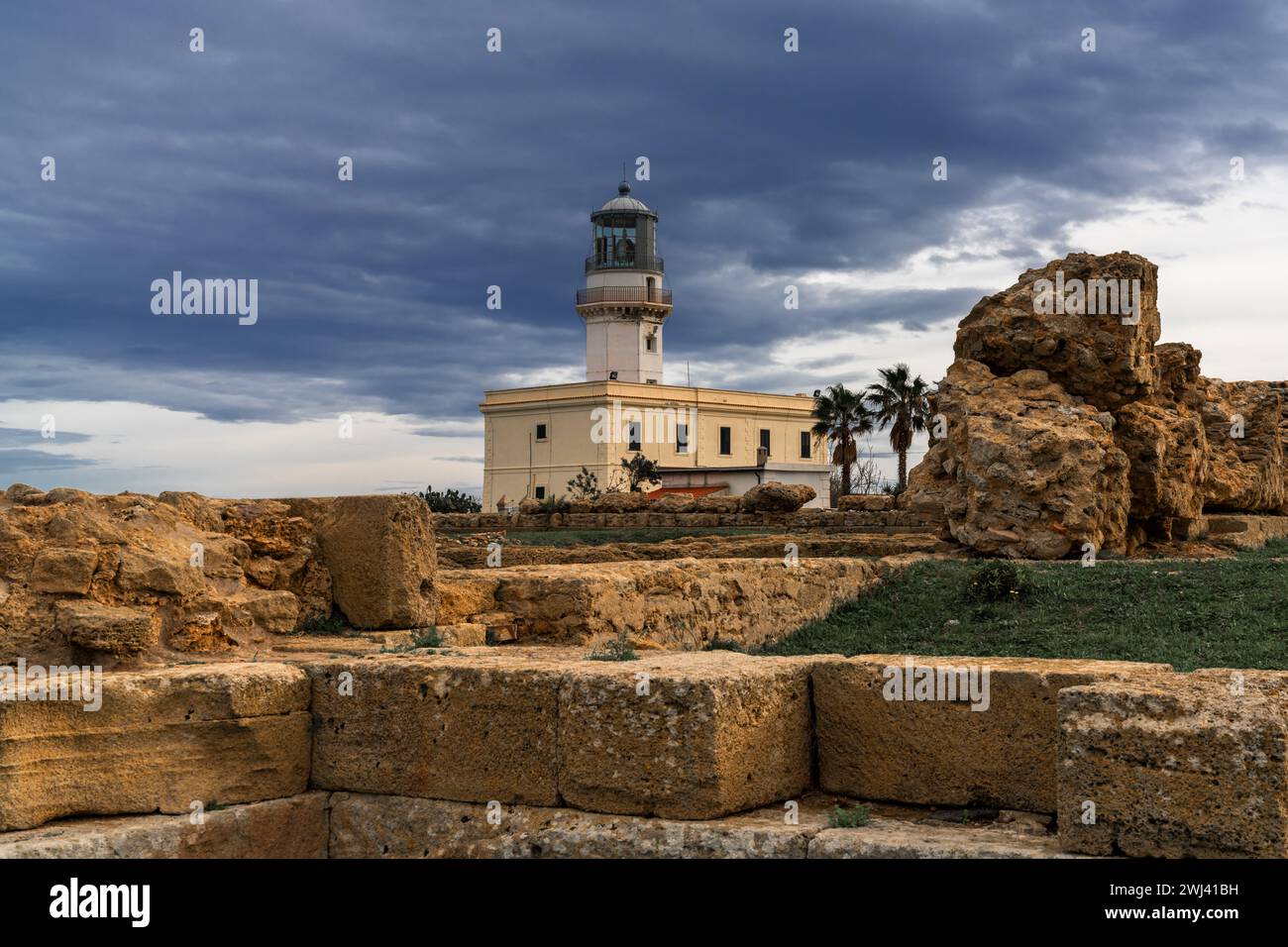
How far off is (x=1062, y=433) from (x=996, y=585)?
14.7 ft

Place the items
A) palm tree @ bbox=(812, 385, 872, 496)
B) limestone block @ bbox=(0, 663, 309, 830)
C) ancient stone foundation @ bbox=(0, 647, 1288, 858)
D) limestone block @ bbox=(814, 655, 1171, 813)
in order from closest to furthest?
1. ancient stone foundation @ bbox=(0, 647, 1288, 858)
2. limestone block @ bbox=(814, 655, 1171, 813)
3. limestone block @ bbox=(0, 663, 309, 830)
4. palm tree @ bbox=(812, 385, 872, 496)

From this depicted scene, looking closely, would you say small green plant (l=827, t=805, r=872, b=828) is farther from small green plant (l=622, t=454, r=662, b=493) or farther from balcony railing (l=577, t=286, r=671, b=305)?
balcony railing (l=577, t=286, r=671, b=305)

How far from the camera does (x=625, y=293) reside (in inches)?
2468

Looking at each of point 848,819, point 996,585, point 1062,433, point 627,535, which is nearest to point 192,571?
point 848,819

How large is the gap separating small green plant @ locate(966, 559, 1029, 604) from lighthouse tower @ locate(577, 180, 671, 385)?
52.1 metres

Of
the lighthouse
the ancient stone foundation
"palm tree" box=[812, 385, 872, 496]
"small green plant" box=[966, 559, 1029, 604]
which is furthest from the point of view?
the lighthouse

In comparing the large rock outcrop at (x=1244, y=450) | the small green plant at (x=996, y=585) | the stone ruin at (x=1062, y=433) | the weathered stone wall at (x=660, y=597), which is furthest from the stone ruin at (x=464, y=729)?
the large rock outcrop at (x=1244, y=450)

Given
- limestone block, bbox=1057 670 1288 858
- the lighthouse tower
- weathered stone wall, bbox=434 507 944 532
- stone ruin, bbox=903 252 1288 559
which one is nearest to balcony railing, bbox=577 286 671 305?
the lighthouse tower

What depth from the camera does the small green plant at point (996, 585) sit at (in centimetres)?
1086

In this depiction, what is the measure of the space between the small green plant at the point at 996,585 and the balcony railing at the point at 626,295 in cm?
5213

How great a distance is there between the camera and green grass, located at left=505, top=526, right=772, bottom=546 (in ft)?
86.9

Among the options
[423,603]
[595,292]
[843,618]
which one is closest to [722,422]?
[595,292]

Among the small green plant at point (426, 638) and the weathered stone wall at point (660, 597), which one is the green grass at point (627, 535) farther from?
the small green plant at point (426, 638)
